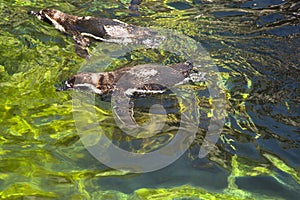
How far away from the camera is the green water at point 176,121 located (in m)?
4.24

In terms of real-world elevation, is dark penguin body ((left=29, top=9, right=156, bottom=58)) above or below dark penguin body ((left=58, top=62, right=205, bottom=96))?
above

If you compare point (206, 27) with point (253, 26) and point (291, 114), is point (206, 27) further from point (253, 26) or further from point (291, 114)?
point (291, 114)

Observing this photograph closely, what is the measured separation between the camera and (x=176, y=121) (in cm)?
530

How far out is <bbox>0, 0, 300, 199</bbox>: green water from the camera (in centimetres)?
424

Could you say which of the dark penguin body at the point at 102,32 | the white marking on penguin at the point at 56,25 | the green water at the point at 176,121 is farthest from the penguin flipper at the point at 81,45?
the white marking on penguin at the point at 56,25

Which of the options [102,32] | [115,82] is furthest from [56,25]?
[115,82]

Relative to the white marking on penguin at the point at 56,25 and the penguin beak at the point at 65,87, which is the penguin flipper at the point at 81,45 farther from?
the penguin beak at the point at 65,87

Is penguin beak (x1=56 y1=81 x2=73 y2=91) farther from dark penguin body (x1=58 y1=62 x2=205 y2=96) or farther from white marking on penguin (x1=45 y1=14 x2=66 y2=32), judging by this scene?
white marking on penguin (x1=45 y1=14 x2=66 y2=32)

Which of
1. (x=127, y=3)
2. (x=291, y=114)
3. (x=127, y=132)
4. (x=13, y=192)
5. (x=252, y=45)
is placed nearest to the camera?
(x=13, y=192)

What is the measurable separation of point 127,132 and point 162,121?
19.7 inches

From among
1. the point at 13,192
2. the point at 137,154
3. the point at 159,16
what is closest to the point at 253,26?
the point at 159,16

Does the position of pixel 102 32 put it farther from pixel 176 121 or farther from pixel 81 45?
pixel 176 121

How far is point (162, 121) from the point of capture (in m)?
5.30

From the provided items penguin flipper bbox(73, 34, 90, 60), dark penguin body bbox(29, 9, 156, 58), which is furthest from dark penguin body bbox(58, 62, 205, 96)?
dark penguin body bbox(29, 9, 156, 58)
